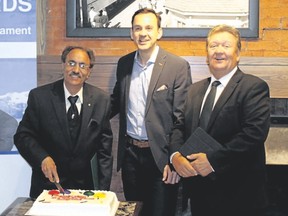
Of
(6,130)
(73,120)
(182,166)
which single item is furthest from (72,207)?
(6,130)

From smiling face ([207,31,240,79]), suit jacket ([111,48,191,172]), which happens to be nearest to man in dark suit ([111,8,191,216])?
suit jacket ([111,48,191,172])

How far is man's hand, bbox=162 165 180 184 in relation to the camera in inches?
101

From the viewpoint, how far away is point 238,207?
220cm

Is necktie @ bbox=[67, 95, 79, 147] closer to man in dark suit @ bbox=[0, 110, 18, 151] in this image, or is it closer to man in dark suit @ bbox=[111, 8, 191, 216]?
man in dark suit @ bbox=[111, 8, 191, 216]

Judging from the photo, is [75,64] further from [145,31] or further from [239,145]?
[239,145]

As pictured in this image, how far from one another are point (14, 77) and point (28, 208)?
1363mm

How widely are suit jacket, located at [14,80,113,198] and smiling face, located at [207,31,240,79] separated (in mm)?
698

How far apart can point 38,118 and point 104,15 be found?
Answer: 1.27m

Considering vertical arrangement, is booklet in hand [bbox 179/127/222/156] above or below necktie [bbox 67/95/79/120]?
below

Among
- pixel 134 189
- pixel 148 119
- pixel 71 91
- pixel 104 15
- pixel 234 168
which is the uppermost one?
pixel 104 15

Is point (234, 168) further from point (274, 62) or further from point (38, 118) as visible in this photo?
point (274, 62)

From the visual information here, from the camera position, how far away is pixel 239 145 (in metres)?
2.18

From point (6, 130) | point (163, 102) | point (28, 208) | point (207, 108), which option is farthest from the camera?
point (6, 130)

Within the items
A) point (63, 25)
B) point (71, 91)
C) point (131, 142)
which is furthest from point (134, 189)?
point (63, 25)
